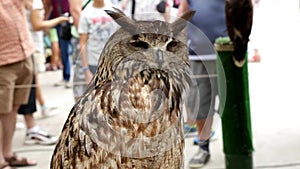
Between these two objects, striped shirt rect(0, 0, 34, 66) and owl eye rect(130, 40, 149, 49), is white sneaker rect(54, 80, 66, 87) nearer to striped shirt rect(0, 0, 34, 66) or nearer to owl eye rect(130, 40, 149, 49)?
striped shirt rect(0, 0, 34, 66)

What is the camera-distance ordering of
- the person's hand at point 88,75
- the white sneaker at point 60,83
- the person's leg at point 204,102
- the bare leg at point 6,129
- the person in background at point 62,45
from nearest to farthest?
the person's leg at point 204,102, the person's hand at point 88,75, the bare leg at point 6,129, the person in background at point 62,45, the white sneaker at point 60,83

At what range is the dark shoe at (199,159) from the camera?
5.29m

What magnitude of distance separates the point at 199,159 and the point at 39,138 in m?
1.61

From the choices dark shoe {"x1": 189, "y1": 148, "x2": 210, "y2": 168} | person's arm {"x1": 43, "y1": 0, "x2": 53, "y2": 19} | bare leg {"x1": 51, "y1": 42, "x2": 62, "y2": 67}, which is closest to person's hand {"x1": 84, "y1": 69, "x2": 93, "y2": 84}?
dark shoe {"x1": 189, "y1": 148, "x2": 210, "y2": 168}

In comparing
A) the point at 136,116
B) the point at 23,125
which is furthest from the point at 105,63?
the point at 23,125

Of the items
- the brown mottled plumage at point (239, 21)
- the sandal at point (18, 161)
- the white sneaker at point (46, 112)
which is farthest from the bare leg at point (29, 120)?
the brown mottled plumage at point (239, 21)

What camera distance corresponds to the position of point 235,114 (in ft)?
15.3

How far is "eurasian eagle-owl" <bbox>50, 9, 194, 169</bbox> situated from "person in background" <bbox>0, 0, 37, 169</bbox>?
9.42 ft

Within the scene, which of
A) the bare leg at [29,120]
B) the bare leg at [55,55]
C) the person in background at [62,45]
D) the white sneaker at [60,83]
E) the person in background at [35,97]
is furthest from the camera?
the bare leg at [55,55]

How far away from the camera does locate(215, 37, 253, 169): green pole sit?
14.6ft

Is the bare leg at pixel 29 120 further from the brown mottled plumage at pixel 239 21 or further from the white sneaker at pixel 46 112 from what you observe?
the brown mottled plumage at pixel 239 21

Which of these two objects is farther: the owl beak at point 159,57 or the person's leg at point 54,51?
the person's leg at point 54,51

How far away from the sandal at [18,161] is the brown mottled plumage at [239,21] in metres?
2.16

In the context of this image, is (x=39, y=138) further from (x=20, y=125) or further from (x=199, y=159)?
(x=199, y=159)
